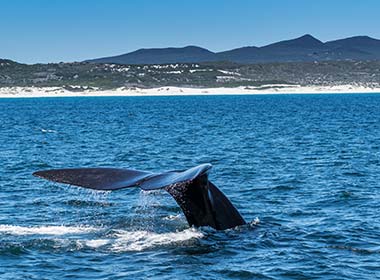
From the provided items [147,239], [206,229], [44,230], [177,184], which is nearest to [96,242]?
[147,239]

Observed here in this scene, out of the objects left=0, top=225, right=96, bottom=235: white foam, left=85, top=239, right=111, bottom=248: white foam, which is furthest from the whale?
left=0, top=225, right=96, bottom=235: white foam

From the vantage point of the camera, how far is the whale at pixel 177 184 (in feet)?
39.4

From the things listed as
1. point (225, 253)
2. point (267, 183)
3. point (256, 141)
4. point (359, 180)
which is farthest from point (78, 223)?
point (256, 141)

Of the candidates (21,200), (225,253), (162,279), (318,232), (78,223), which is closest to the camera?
(162,279)

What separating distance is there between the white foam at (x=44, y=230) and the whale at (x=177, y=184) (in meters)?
3.15

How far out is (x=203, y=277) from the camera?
12.6m

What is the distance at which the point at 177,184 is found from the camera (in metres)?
12.7

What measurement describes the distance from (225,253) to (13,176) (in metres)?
14.5

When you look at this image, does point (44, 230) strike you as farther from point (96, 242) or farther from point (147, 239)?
point (147, 239)

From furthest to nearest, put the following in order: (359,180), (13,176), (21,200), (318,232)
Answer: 1. (13,176)
2. (359,180)
3. (21,200)
4. (318,232)

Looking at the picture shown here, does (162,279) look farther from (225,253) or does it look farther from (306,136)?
(306,136)

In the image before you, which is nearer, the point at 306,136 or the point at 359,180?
the point at 359,180

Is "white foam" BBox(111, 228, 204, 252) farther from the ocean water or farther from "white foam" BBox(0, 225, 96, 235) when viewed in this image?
"white foam" BBox(0, 225, 96, 235)

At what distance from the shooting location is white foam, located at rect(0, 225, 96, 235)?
16.0 m
